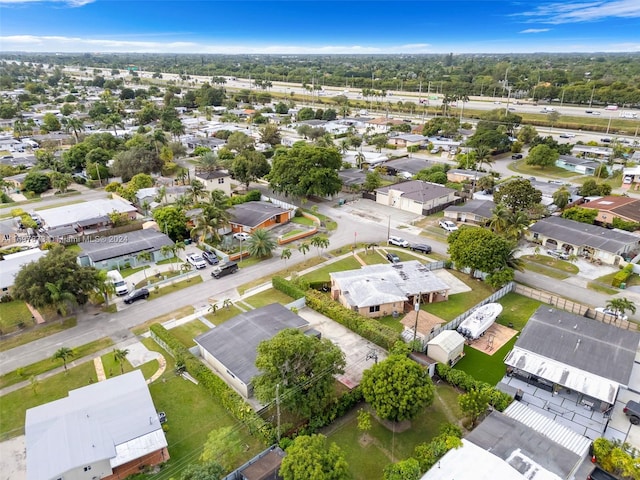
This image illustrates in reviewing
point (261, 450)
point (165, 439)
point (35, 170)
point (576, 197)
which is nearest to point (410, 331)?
point (261, 450)

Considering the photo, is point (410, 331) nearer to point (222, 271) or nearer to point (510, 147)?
point (222, 271)

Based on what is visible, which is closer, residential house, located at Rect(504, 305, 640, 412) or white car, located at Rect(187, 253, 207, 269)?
residential house, located at Rect(504, 305, 640, 412)

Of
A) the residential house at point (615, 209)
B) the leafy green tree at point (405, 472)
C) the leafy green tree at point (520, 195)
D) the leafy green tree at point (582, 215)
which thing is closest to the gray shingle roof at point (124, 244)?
the leafy green tree at point (405, 472)

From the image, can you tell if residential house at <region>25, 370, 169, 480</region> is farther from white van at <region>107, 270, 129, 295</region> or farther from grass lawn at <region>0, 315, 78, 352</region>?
white van at <region>107, 270, 129, 295</region>

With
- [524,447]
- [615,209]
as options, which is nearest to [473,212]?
[615,209]

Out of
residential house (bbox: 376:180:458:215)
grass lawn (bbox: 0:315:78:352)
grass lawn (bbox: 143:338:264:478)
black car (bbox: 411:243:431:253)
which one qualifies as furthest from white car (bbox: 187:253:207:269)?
residential house (bbox: 376:180:458:215)

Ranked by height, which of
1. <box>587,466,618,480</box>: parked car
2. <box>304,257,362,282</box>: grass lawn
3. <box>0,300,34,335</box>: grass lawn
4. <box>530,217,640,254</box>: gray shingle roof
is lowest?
<box>0,300,34,335</box>: grass lawn

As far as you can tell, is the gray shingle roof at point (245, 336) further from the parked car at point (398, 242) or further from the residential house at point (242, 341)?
the parked car at point (398, 242)

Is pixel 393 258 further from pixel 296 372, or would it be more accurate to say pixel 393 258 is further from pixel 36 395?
pixel 36 395
